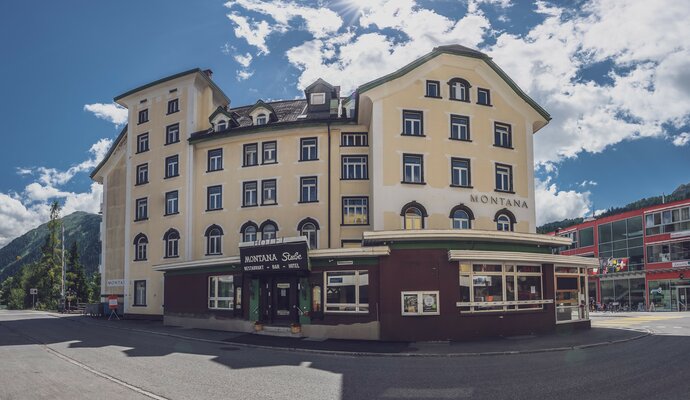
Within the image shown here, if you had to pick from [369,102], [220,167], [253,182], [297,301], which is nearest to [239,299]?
[297,301]

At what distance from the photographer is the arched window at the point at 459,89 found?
28.9 meters

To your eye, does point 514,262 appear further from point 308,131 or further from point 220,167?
point 220,167

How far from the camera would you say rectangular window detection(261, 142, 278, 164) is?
3316 cm

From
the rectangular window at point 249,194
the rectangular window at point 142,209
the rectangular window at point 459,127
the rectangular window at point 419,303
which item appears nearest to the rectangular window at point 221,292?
the rectangular window at point 249,194

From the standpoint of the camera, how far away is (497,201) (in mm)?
28906

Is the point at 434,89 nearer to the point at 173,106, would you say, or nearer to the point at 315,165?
the point at 315,165

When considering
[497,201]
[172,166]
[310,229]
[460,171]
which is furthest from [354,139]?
[172,166]

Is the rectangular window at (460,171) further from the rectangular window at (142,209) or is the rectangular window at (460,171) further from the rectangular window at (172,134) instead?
the rectangular window at (142,209)

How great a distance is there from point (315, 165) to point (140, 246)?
16.3m

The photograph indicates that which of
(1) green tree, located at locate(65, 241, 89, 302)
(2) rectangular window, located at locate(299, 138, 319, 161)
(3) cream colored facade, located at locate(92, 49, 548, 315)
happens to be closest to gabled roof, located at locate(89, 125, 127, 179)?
(3) cream colored facade, located at locate(92, 49, 548, 315)

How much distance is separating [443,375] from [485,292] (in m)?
9.60

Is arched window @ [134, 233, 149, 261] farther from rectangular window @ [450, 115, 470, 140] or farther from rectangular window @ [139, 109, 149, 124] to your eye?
rectangular window @ [450, 115, 470, 140]

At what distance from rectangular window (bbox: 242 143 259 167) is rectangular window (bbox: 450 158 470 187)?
13.2 m

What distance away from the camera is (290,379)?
1384 cm
